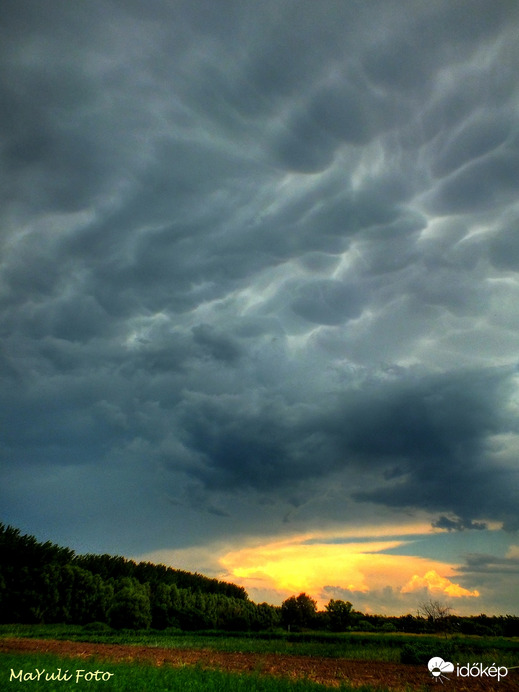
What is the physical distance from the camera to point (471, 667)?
38.1m

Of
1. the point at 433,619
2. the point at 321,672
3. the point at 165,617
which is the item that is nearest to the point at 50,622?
the point at 165,617

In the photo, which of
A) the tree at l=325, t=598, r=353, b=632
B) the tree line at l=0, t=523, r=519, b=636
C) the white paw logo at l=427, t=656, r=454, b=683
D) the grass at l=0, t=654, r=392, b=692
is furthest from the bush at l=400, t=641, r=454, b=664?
the tree at l=325, t=598, r=353, b=632

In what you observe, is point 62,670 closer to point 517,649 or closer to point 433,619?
point 517,649

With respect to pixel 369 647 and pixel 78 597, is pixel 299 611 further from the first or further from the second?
pixel 369 647

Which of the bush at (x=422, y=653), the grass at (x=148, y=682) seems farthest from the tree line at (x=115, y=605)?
the grass at (x=148, y=682)

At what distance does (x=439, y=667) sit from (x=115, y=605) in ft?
274

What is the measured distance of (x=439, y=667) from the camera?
37.7m

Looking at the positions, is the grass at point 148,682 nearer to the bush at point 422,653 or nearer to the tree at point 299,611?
the bush at point 422,653

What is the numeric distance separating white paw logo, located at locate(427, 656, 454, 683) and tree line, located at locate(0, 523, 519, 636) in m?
42.4

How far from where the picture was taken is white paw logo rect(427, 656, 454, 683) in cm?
3492

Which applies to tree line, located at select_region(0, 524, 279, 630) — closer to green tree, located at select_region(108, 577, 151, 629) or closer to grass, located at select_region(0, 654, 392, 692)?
green tree, located at select_region(108, 577, 151, 629)

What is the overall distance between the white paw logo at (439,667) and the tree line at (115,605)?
4235 cm

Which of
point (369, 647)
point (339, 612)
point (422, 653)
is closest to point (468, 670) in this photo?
point (422, 653)

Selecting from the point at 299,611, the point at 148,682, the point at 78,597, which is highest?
the point at 148,682
